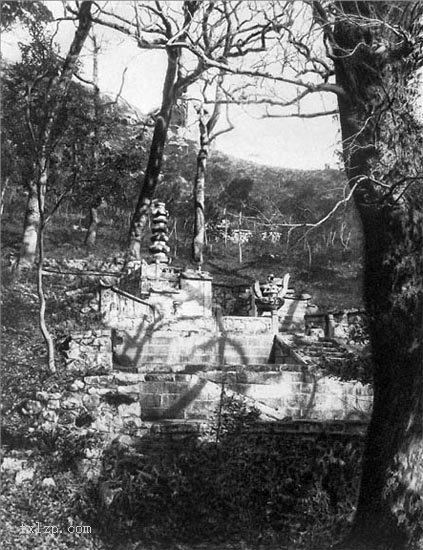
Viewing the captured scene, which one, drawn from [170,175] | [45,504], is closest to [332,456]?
[45,504]

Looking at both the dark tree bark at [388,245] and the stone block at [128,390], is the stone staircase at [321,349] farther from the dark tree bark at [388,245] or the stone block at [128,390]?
the dark tree bark at [388,245]

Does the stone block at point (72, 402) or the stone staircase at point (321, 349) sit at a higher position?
the stone staircase at point (321, 349)

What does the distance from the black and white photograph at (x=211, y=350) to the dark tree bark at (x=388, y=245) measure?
0.02 meters

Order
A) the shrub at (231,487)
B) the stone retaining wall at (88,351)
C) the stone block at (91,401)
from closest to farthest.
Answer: the shrub at (231,487), the stone block at (91,401), the stone retaining wall at (88,351)

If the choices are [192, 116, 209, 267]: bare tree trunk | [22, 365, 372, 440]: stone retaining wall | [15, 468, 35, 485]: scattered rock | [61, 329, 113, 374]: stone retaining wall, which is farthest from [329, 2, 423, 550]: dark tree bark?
[192, 116, 209, 267]: bare tree trunk

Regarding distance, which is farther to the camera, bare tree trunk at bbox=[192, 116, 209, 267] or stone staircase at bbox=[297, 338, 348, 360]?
bare tree trunk at bbox=[192, 116, 209, 267]

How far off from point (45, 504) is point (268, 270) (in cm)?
1031

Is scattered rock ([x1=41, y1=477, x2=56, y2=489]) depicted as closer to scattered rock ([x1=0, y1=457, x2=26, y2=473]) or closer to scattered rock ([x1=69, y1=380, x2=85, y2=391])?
scattered rock ([x1=0, y1=457, x2=26, y2=473])

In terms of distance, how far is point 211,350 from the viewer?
12.0 meters

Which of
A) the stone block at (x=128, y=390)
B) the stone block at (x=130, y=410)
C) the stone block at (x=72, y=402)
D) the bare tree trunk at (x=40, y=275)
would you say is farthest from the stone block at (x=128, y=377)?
the bare tree trunk at (x=40, y=275)

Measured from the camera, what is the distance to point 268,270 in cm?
1534

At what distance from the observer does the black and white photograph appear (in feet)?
17.5

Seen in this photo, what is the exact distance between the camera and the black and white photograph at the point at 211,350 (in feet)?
17.5

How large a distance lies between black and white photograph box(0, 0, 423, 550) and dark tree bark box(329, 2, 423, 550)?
0.05 feet
